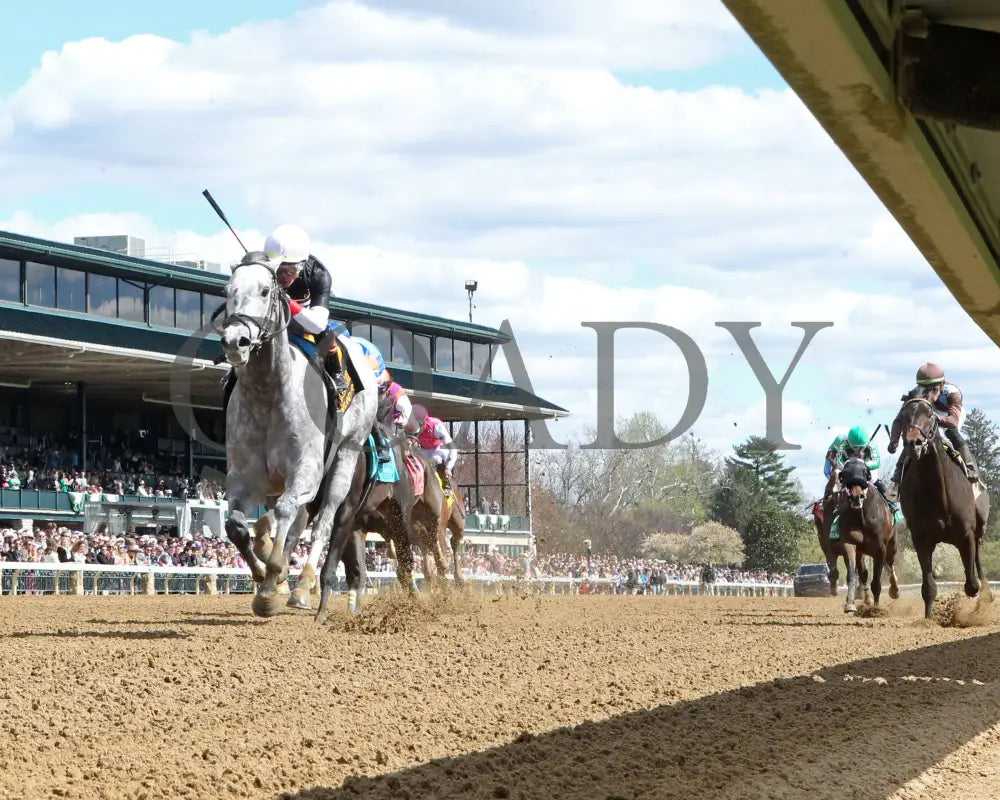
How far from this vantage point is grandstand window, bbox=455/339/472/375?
50.1m

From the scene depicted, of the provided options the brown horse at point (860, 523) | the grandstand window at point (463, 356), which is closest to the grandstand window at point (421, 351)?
the grandstand window at point (463, 356)

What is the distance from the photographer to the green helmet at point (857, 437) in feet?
55.0

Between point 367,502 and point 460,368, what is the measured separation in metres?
38.3

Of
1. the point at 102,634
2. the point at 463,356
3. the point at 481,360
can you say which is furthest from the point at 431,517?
the point at 481,360

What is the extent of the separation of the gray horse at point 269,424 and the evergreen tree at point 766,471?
75.1 meters

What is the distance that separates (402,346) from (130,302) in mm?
11880

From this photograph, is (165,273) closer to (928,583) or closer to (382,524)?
(382,524)

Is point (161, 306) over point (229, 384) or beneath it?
over

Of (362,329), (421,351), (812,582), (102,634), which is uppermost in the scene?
(362,329)

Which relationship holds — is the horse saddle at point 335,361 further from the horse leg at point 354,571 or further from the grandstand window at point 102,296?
the grandstand window at point 102,296

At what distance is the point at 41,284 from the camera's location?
35375 mm

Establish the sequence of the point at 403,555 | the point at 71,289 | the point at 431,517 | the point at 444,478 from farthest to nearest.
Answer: the point at 71,289 → the point at 444,478 → the point at 431,517 → the point at 403,555

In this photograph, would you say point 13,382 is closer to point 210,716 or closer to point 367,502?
point 367,502

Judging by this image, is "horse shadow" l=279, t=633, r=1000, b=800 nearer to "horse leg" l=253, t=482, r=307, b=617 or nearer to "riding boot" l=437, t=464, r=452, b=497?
"horse leg" l=253, t=482, r=307, b=617
